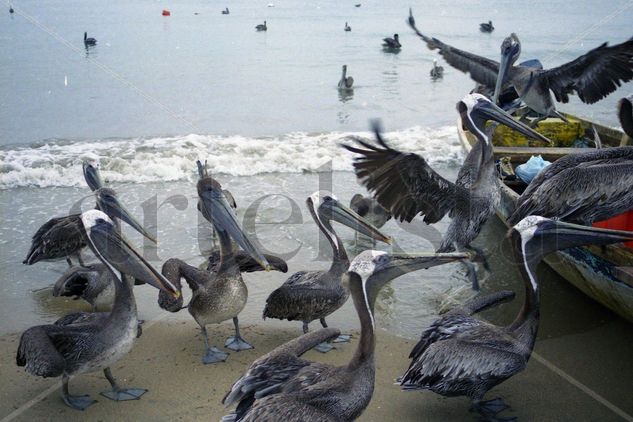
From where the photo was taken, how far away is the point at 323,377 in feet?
12.1

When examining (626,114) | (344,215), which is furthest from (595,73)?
(344,215)

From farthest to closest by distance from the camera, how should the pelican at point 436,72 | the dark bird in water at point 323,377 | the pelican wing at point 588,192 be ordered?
the pelican at point 436,72 → the pelican wing at point 588,192 → the dark bird in water at point 323,377

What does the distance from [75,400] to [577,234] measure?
345 cm

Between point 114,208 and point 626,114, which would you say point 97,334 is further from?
point 626,114

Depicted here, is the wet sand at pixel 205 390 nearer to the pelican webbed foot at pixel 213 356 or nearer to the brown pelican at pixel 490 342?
the pelican webbed foot at pixel 213 356

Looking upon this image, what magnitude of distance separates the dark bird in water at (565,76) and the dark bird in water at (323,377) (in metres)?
5.35

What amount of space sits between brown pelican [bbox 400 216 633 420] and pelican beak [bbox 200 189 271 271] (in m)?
1.56

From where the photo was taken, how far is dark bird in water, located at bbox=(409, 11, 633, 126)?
8.18 meters

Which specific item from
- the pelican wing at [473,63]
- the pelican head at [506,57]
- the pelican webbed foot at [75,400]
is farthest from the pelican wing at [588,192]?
the pelican wing at [473,63]

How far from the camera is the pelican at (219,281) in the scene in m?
5.17

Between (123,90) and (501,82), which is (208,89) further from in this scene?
(501,82)

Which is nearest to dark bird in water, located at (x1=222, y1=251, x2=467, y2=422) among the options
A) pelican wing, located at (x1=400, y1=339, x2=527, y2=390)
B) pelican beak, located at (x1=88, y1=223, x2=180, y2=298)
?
pelican wing, located at (x1=400, y1=339, x2=527, y2=390)

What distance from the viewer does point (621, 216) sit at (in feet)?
19.0

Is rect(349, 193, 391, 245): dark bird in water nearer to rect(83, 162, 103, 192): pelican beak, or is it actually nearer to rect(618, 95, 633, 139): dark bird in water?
rect(618, 95, 633, 139): dark bird in water
